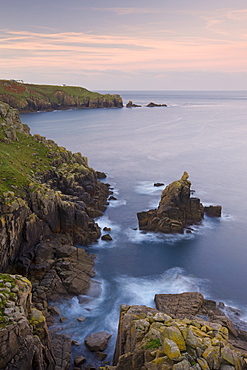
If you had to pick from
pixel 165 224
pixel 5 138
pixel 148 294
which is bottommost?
pixel 148 294

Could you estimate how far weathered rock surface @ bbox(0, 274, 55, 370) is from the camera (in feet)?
74.3

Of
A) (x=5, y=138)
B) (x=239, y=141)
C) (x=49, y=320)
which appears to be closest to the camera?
(x=49, y=320)

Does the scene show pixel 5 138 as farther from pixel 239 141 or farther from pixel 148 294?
pixel 239 141

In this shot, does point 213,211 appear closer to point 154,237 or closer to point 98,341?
point 154,237

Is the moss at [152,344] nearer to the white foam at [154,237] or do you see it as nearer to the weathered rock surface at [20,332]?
the weathered rock surface at [20,332]

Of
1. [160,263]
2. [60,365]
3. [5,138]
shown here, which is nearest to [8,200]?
[60,365]

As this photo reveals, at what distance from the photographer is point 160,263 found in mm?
50219

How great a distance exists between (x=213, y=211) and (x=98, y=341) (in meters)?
41.5

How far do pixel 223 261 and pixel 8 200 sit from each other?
33792 mm

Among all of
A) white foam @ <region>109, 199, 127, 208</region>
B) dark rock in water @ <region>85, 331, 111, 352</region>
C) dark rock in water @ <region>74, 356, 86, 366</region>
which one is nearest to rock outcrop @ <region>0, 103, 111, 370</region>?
dark rock in water @ <region>74, 356, 86, 366</region>

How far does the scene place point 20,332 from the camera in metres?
23.4

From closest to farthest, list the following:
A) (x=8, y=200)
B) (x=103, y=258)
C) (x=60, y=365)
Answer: (x=60, y=365), (x=8, y=200), (x=103, y=258)

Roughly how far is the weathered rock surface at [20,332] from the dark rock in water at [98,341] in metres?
5.22

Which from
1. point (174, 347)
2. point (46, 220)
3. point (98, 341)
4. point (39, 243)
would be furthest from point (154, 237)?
point (174, 347)
